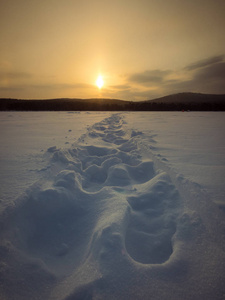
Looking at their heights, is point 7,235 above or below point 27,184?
below

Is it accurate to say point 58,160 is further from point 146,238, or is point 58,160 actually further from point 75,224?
point 146,238

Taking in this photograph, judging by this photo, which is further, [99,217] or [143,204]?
[143,204]

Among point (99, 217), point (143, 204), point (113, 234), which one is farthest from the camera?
point (143, 204)

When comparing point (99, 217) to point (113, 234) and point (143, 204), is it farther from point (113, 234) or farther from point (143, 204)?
point (143, 204)

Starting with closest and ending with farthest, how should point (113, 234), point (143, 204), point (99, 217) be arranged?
point (113, 234)
point (99, 217)
point (143, 204)

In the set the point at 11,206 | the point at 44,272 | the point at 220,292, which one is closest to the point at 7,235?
the point at 11,206

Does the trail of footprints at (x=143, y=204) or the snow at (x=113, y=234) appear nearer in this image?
the snow at (x=113, y=234)

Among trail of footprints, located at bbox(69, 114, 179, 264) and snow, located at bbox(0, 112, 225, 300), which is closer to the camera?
snow, located at bbox(0, 112, 225, 300)

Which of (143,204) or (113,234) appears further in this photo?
(143,204)

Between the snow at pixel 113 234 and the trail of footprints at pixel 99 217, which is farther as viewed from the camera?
the trail of footprints at pixel 99 217

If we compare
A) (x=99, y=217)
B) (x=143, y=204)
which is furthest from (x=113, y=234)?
(x=143, y=204)

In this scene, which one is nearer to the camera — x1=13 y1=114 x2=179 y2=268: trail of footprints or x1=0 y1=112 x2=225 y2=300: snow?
x1=0 y1=112 x2=225 y2=300: snow

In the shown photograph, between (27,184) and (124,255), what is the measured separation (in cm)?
113

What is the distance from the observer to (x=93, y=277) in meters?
0.83
